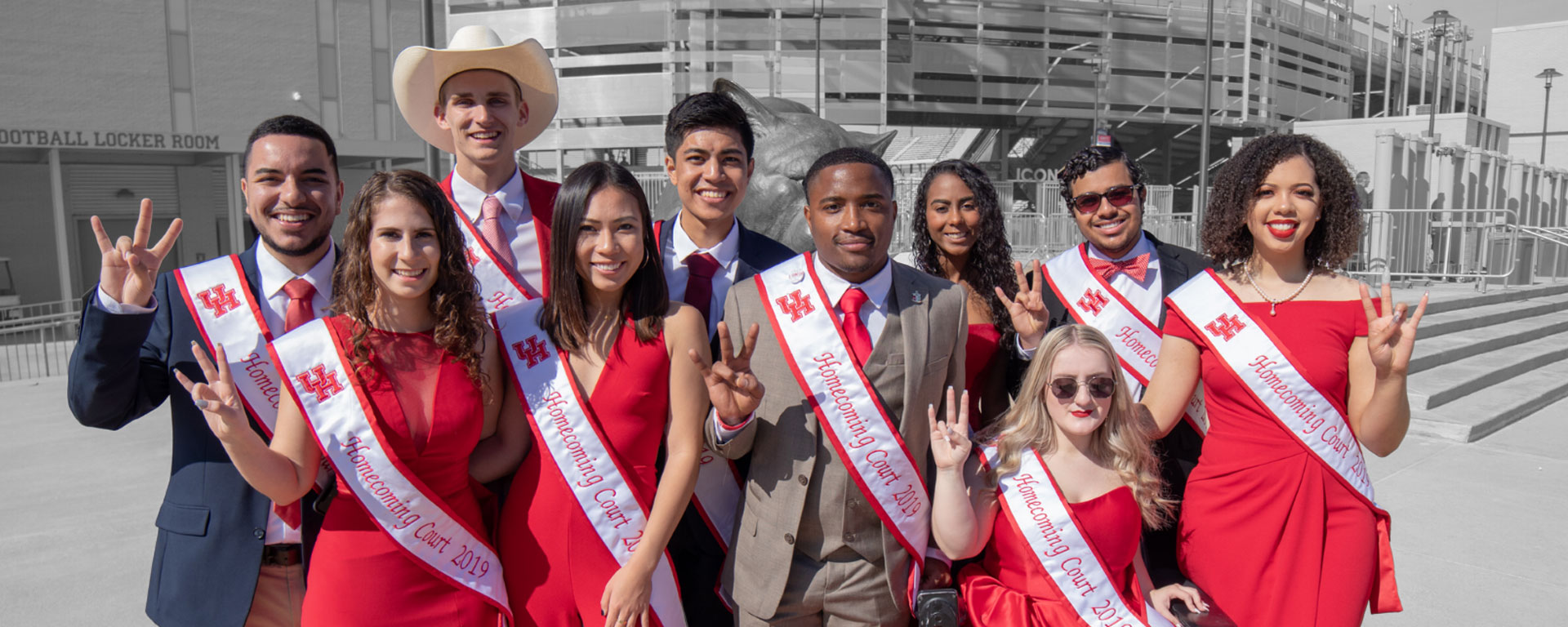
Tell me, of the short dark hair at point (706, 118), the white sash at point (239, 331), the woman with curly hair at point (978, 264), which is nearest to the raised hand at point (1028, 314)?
the woman with curly hair at point (978, 264)

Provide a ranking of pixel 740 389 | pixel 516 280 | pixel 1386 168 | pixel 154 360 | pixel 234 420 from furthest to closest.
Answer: pixel 1386 168, pixel 516 280, pixel 154 360, pixel 740 389, pixel 234 420

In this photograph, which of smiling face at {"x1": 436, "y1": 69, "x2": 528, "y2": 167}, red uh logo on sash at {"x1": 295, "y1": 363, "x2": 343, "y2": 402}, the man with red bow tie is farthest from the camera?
the man with red bow tie

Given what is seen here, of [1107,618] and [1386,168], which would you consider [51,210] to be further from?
[1386,168]

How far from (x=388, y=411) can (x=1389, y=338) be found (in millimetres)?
2432

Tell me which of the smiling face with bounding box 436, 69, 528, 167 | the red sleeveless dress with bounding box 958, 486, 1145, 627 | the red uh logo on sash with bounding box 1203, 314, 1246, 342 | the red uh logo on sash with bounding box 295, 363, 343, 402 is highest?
the smiling face with bounding box 436, 69, 528, 167

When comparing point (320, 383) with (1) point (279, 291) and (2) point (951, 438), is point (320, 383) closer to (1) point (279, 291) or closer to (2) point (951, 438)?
(1) point (279, 291)

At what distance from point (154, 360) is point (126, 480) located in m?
4.45

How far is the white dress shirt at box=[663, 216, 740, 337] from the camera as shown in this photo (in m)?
2.65

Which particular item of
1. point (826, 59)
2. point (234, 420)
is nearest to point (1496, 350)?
point (234, 420)

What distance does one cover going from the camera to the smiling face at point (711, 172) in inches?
109

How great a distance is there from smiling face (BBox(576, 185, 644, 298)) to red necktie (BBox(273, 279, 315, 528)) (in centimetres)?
77

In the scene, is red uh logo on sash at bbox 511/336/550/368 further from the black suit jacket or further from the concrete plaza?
the concrete plaza

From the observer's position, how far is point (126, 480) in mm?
5578

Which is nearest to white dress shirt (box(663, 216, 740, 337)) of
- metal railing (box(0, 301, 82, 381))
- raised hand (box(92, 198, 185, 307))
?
raised hand (box(92, 198, 185, 307))
